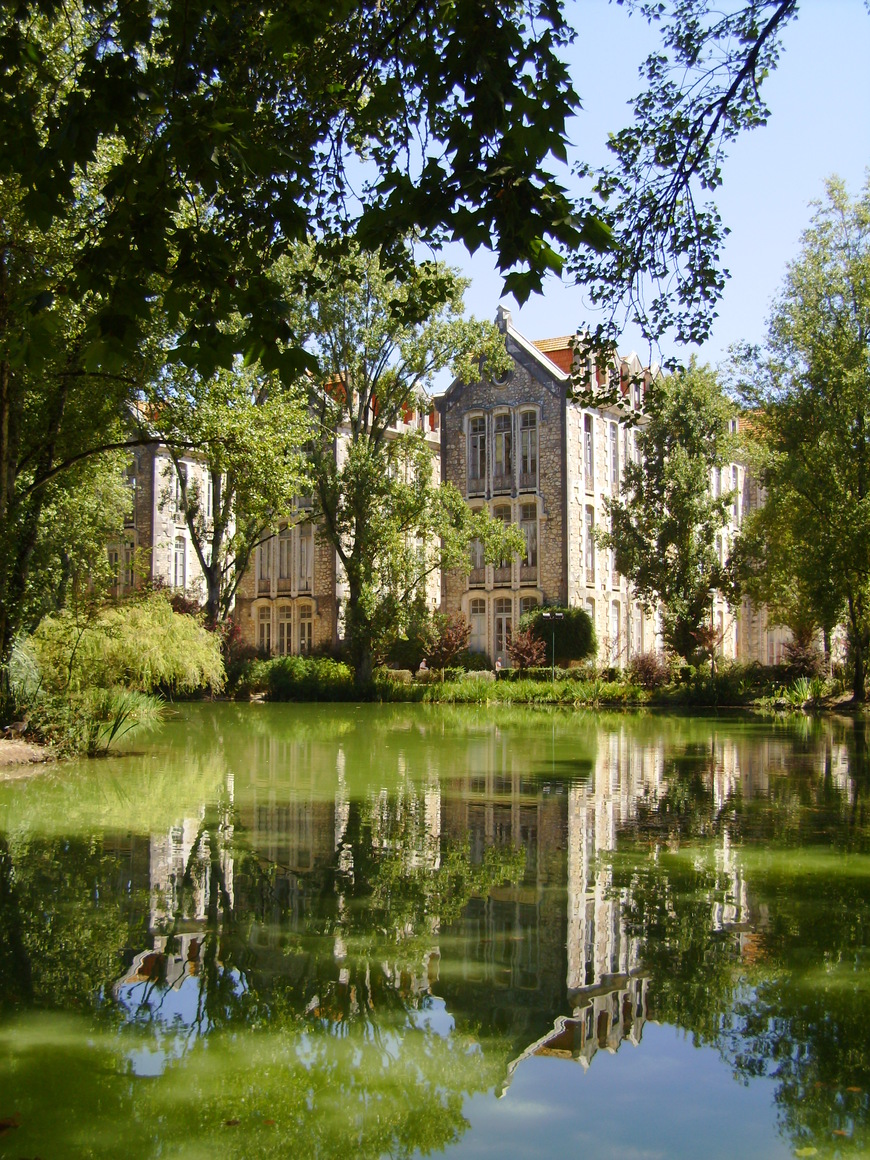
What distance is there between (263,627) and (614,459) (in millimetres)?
16246

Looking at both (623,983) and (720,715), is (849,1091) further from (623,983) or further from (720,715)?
(720,715)

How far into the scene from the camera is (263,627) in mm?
44625

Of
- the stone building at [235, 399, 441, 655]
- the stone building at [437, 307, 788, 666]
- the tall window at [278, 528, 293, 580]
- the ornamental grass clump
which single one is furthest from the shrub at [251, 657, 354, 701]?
the ornamental grass clump

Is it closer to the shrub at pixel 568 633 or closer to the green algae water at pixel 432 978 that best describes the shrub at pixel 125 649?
the green algae water at pixel 432 978

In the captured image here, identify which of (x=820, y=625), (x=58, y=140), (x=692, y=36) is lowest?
(x=820, y=625)

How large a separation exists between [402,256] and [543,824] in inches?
199

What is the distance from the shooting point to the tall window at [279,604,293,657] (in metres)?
43.7

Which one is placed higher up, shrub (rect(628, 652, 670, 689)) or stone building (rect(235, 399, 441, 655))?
stone building (rect(235, 399, 441, 655))

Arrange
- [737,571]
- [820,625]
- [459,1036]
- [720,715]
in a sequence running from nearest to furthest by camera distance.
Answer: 1. [459,1036]
2. [720,715]
3. [820,625]
4. [737,571]

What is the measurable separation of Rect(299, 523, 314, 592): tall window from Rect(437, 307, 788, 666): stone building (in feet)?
19.6

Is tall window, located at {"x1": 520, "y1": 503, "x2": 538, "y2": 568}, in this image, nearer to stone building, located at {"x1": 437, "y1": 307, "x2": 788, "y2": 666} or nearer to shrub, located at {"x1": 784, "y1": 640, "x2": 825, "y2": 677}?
stone building, located at {"x1": 437, "y1": 307, "x2": 788, "y2": 666}

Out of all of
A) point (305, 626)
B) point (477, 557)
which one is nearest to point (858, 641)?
point (477, 557)

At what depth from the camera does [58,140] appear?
559 cm

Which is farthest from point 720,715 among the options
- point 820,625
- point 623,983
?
point 623,983
